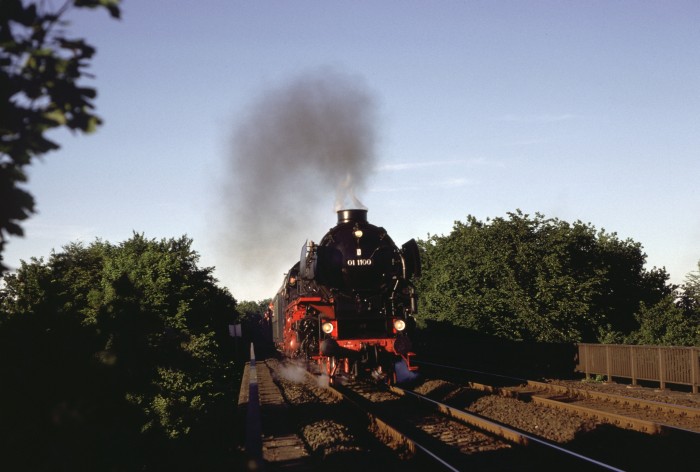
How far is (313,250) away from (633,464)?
884cm

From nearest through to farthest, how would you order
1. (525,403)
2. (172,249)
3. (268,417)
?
(268,417), (525,403), (172,249)

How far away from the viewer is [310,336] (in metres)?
15.7

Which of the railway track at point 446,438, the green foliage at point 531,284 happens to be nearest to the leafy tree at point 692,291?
the green foliage at point 531,284

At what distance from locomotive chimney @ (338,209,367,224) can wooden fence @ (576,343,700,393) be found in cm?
915

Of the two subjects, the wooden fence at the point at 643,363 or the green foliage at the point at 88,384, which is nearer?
the green foliage at the point at 88,384

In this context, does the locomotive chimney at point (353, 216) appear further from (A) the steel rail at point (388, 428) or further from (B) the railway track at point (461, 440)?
(B) the railway track at point (461, 440)

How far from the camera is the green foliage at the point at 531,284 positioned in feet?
78.2

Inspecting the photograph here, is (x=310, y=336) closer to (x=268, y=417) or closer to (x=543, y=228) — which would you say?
(x=268, y=417)

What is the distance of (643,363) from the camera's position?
58.6 ft

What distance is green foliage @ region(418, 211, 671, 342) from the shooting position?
938 inches

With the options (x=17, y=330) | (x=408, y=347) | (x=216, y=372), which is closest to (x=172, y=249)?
(x=216, y=372)

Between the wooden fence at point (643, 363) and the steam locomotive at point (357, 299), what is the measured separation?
7.33 m

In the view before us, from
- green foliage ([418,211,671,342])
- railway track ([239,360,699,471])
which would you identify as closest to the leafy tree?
green foliage ([418,211,671,342])

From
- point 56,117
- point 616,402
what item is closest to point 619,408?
point 616,402
